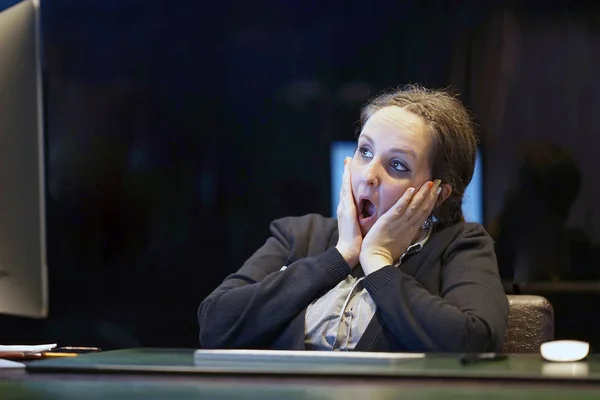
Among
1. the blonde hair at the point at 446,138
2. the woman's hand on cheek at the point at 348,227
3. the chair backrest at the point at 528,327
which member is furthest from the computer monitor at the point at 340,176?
the chair backrest at the point at 528,327

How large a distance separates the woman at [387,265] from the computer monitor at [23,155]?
0.70 metres

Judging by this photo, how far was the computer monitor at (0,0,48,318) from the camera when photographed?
1.04 meters

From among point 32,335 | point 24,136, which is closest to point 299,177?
Result: point 32,335

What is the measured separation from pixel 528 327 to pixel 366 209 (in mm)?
424

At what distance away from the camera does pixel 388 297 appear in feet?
5.27

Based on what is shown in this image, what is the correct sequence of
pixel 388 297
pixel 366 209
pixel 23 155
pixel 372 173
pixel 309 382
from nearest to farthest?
pixel 309 382 → pixel 23 155 → pixel 388 297 → pixel 372 173 → pixel 366 209

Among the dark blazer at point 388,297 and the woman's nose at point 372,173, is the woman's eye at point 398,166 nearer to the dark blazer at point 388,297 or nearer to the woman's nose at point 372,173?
the woman's nose at point 372,173

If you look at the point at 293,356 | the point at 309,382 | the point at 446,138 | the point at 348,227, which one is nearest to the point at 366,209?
the point at 348,227

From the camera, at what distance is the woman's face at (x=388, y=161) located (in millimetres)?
1801

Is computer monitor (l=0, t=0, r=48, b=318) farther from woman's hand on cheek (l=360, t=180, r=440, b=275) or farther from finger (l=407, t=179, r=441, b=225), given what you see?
finger (l=407, t=179, r=441, b=225)

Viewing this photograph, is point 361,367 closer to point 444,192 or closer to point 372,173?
point 372,173

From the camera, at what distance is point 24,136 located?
1.05 meters

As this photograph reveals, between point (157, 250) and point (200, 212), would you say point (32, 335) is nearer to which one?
point (157, 250)

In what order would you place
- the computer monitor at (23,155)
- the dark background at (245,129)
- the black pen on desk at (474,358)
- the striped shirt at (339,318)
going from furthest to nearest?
the dark background at (245,129), the striped shirt at (339,318), the computer monitor at (23,155), the black pen on desk at (474,358)
